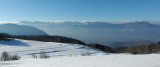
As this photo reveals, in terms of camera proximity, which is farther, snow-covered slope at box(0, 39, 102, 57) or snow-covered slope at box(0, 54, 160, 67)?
snow-covered slope at box(0, 39, 102, 57)

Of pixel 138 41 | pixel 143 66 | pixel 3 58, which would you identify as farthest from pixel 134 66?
pixel 138 41

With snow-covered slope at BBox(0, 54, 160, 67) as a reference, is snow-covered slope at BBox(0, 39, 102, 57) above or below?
below

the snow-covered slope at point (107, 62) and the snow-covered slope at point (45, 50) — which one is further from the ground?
the snow-covered slope at point (107, 62)

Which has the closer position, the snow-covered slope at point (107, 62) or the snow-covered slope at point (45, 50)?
the snow-covered slope at point (107, 62)

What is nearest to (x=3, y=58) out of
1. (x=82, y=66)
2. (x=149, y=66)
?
(x=82, y=66)

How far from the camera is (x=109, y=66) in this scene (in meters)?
4.96

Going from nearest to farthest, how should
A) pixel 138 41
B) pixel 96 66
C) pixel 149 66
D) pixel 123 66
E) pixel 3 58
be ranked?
pixel 149 66 → pixel 123 66 → pixel 96 66 → pixel 3 58 → pixel 138 41

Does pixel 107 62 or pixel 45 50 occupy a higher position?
pixel 107 62

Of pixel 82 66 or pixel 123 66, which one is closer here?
pixel 123 66

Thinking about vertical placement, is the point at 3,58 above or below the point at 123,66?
below

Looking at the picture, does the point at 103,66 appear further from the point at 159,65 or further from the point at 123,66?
the point at 159,65

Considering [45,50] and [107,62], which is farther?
[45,50]

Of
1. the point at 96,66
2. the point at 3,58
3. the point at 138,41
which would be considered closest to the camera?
the point at 96,66

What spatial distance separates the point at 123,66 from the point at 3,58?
1470 centimetres
